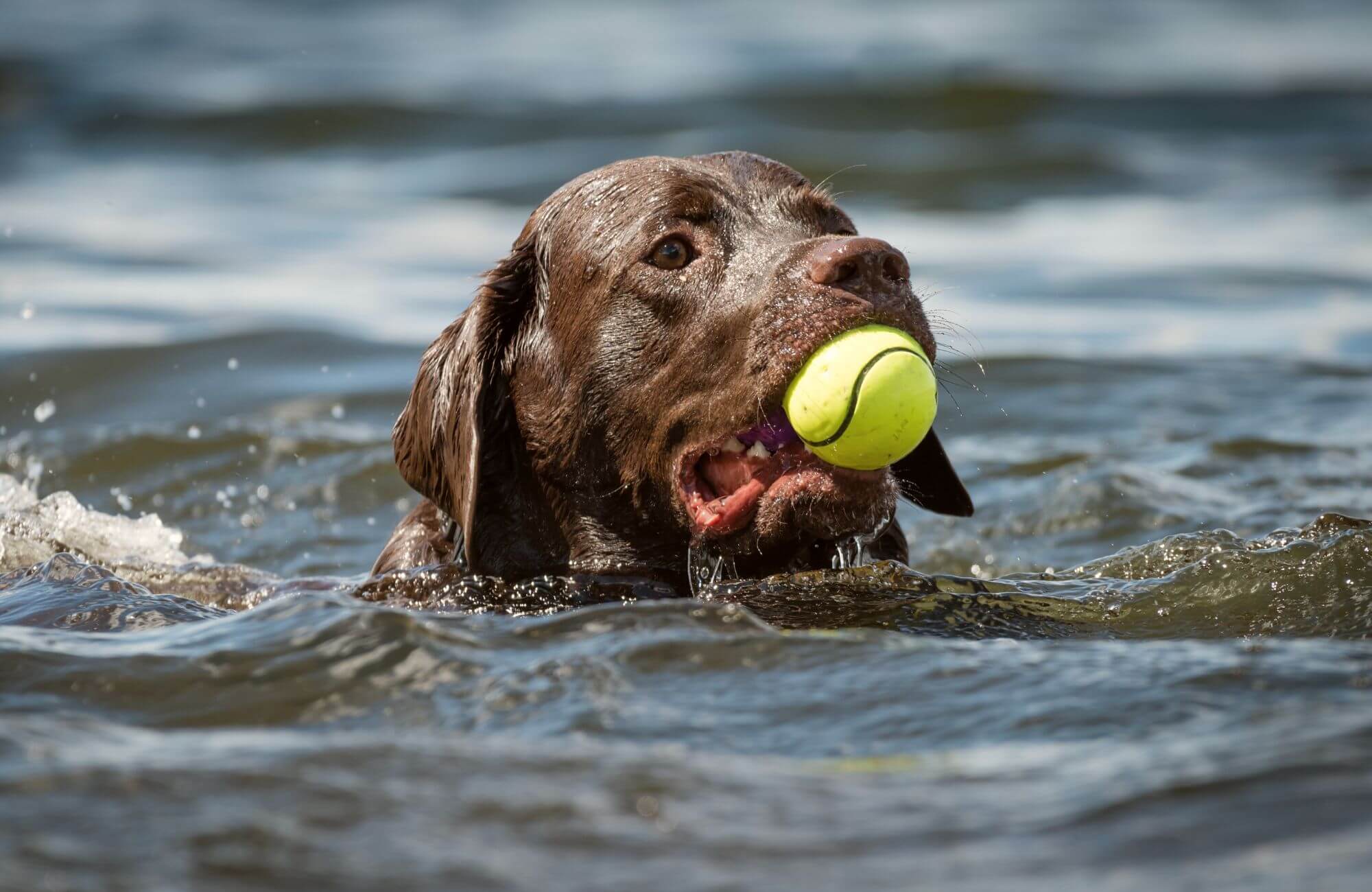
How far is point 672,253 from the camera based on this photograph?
5359 millimetres

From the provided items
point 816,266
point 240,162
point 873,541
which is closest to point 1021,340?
point 873,541

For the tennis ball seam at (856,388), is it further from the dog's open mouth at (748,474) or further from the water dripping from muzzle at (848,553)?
the water dripping from muzzle at (848,553)

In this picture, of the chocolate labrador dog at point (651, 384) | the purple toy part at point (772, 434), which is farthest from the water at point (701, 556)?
the purple toy part at point (772, 434)

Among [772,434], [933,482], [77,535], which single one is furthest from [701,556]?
[77,535]

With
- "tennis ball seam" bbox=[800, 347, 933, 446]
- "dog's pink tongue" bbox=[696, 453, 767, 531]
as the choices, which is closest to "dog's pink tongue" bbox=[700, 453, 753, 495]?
"dog's pink tongue" bbox=[696, 453, 767, 531]

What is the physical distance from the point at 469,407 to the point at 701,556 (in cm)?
87

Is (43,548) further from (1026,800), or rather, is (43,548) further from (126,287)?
(126,287)

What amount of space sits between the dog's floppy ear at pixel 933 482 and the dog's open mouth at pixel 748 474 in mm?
1088

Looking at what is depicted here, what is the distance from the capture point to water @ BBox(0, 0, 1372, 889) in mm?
3219

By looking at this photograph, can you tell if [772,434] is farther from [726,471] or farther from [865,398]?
[865,398]

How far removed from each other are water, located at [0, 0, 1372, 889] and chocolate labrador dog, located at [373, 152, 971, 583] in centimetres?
21

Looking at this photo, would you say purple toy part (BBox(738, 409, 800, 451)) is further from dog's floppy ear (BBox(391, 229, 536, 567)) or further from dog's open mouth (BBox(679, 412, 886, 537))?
dog's floppy ear (BBox(391, 229, 536, 567))

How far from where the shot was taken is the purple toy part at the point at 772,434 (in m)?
4.93

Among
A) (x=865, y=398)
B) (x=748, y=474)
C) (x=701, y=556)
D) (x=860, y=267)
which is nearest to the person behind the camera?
(x=865, y=398)
